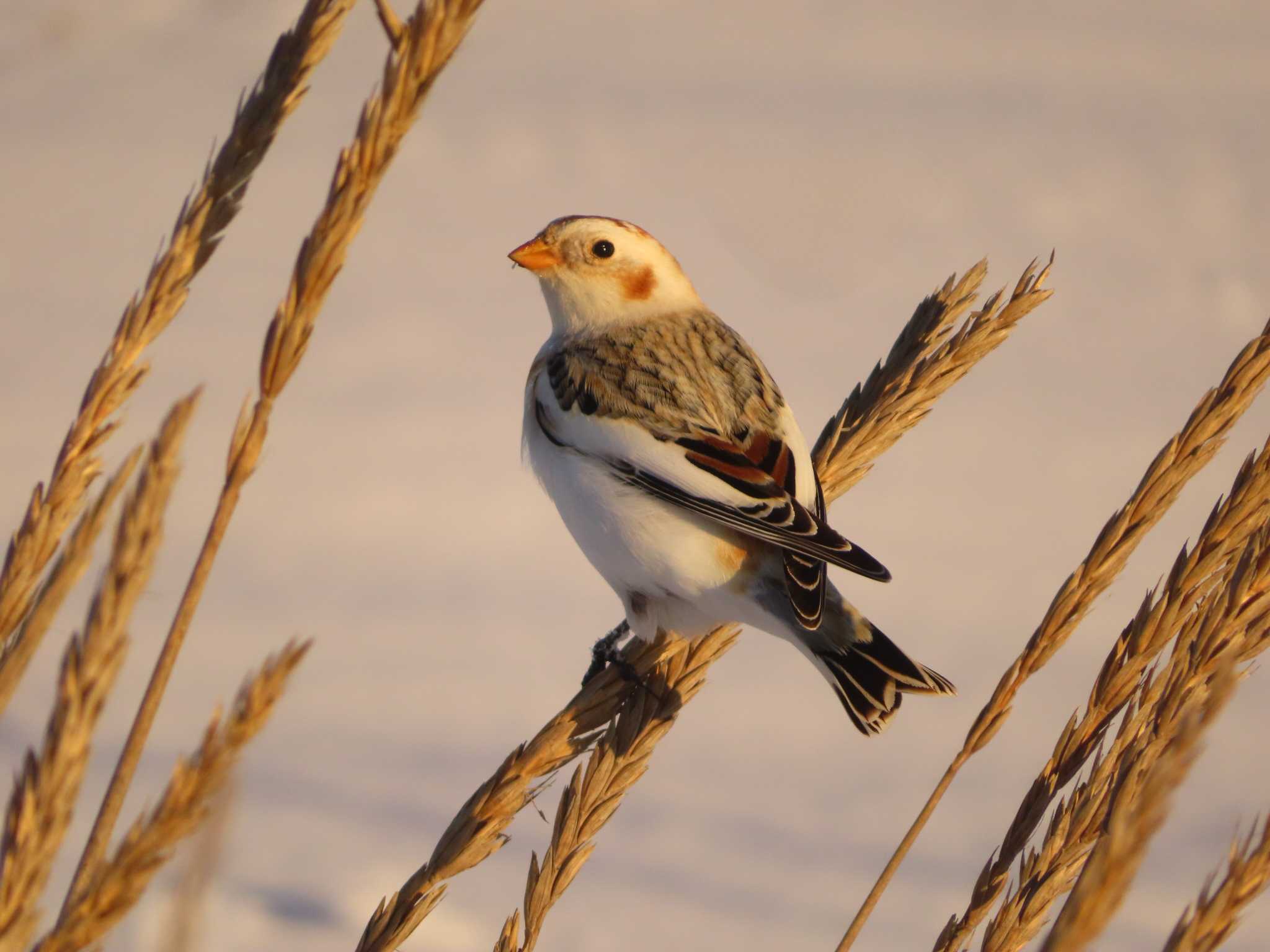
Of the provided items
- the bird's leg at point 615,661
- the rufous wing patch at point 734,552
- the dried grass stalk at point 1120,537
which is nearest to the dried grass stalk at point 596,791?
the bird's leg at point 615,661

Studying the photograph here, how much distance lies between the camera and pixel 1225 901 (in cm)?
85

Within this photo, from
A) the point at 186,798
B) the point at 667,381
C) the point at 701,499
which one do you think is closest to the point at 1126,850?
the point at 186,798

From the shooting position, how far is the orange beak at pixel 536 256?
2.99 m

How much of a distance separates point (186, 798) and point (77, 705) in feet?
0.33

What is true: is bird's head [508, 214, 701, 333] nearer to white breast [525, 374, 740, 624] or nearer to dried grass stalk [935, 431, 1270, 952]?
white breast [525, 374, 740, 624]

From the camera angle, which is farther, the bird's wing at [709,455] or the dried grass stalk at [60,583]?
the bird's wing at [709,455]

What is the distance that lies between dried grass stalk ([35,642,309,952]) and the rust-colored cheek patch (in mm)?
2447

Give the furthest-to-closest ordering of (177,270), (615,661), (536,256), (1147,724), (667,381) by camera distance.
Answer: (536,256) → (667,381) → (615,661) → (1147,724) → (177,270)

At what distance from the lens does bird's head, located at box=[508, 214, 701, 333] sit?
3.04m

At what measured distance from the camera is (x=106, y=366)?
984 mm

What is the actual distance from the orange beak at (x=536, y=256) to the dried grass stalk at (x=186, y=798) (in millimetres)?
2353

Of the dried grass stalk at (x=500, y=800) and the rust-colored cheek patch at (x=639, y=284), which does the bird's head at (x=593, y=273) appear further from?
the dried grass stalk at (x=500, y=800)

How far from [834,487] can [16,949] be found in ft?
5.56

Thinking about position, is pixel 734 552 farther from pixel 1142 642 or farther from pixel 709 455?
pixel 1142 642
